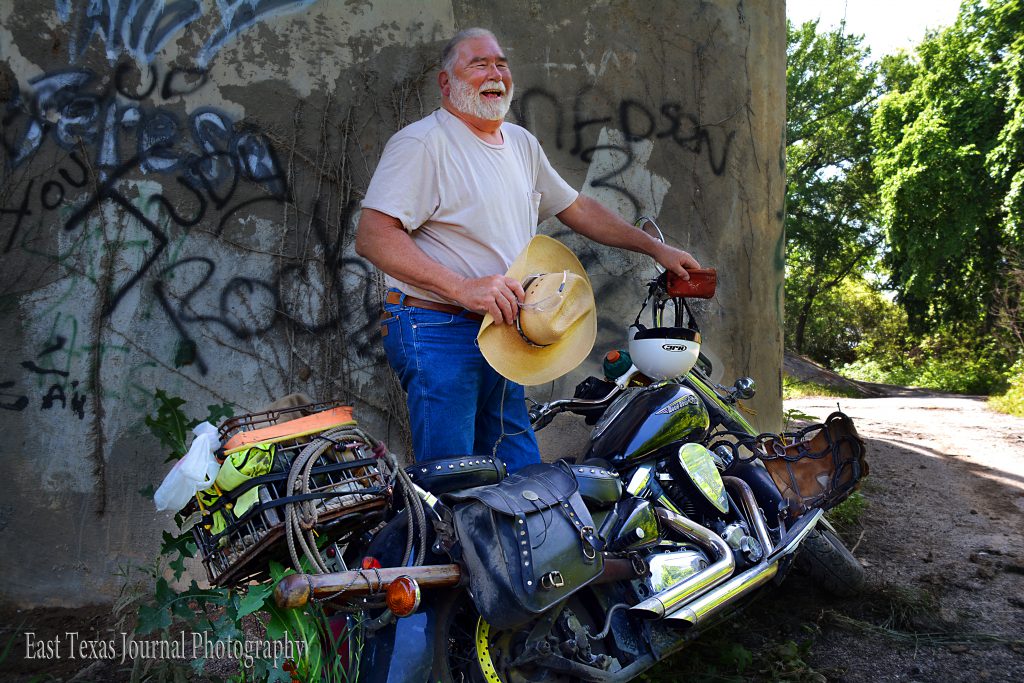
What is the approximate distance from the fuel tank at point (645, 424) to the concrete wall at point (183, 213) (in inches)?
55.8

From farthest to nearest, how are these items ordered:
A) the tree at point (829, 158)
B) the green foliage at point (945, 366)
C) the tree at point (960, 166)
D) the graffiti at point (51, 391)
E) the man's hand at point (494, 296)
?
the tree at point (829, 158) < the green foliage at point (945, 366) < the tree at point (960, 166) < the graffiti at point (51, 391) < the man's hand at point (494, 296)

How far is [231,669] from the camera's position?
3156 millimetres

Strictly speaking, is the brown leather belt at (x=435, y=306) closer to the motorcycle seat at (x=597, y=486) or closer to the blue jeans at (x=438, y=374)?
the blue jeans at (x=438, y=374)

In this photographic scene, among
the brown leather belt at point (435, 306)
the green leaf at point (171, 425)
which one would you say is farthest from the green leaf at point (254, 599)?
the brown leather belt at point (435, 306)

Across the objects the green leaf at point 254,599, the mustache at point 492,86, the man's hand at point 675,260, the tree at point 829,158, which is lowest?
the green leaf at point 254,599

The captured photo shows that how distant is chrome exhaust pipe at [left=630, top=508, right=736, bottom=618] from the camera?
2318mm

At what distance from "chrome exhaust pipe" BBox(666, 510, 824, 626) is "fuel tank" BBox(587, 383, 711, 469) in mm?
483

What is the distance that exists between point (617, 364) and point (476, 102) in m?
1.09

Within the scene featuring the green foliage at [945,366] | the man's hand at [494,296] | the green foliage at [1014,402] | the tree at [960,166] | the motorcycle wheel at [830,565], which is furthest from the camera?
the green foliage at [945,366]

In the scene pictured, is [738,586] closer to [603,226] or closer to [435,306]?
[435,306]

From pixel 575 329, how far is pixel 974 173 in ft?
57.0

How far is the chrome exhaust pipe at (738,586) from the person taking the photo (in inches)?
92.8

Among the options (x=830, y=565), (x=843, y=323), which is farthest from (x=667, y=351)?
(x=843, y=323)

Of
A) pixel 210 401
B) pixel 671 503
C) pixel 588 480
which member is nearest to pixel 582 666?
pixel 588 480
